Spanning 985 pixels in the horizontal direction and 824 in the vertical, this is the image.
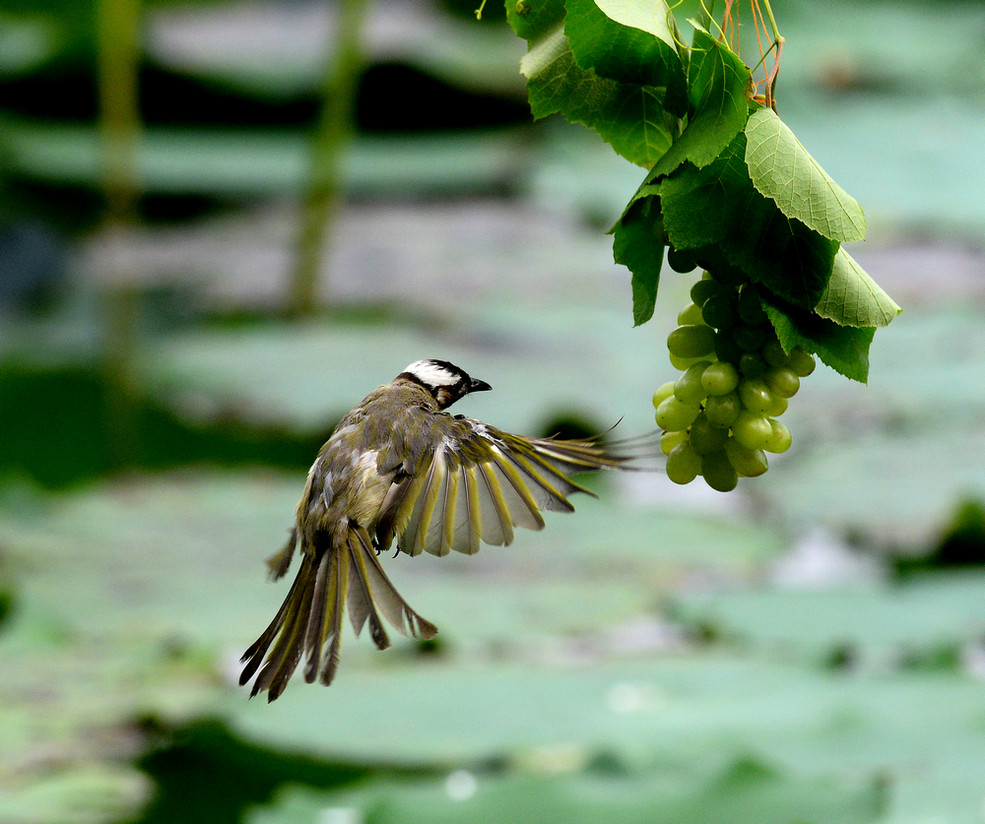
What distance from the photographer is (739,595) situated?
11.6 ft

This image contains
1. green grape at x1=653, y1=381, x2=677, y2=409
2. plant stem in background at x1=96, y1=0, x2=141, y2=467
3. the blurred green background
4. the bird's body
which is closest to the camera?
green grape at x1=653, y1=381, x2=677, y2=409

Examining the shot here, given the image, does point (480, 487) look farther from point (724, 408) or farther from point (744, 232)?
Result: point (744, 232)

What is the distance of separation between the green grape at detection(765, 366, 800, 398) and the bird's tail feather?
1.35 ft

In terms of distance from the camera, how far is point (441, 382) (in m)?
1.66

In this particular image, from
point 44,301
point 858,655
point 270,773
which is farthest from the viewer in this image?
point 44,301

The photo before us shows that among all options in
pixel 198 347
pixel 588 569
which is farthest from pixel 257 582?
pixel 198 347

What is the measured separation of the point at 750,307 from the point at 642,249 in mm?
119

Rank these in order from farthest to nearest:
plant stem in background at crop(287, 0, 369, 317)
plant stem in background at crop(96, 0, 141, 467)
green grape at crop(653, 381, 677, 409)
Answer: plant stem in background at crop(287, 0, 369, 317), plant stem in background at crop(96, 0, 141, 467), green grape at crop(653, 381, 677, 409)

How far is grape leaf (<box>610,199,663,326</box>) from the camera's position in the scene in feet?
3.97

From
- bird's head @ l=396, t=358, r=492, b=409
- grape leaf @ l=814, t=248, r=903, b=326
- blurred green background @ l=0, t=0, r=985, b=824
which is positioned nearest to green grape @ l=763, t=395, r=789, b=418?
grape leaf @ l=814, t=248, r=903, b=326

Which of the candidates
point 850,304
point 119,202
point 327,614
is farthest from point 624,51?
point 119,202

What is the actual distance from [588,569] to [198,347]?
290cm

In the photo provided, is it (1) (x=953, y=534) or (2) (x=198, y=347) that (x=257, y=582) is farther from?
(2) (x=198, y=347)

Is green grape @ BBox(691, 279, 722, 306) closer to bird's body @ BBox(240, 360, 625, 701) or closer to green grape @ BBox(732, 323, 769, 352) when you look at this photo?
green grape @ BBox(732, 323, 769, 352)
